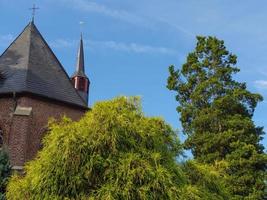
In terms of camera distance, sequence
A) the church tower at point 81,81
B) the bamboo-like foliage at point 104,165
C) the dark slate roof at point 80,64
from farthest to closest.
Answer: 1. the dark slate roof at point 80,64
2. the church tower at point 81,81
3. the bamboo-like foliage at point 104,165

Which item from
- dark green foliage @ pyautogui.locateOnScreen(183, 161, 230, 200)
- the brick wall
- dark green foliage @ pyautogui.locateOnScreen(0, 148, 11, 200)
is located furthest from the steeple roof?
dark green foliage @ pyautogui.locateOnScreen(183, 161, 230, 200)

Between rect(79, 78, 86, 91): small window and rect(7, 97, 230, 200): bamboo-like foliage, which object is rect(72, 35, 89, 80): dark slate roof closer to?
rect(79, 78, 86, 91): small window

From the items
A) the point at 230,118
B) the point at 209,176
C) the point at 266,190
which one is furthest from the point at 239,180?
the point at 209,176

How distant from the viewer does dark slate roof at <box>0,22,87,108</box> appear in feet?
59.8

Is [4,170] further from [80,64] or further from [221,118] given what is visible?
[80,64]

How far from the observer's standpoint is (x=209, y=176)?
12086mm

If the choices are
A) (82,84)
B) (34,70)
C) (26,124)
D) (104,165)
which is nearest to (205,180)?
(104,165)

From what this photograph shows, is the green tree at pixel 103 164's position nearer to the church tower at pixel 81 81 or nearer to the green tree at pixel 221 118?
the green tree at pixel 221 118

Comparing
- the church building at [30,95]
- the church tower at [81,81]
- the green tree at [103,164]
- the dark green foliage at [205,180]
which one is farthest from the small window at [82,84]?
the green tree at [103,164]

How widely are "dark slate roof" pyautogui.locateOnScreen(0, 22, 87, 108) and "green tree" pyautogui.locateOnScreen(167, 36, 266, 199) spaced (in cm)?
542

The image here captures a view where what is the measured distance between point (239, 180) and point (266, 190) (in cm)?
148

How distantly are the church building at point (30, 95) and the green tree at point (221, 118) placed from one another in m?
5.40

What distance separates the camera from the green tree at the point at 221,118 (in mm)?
19266

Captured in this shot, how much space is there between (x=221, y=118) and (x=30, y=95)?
898 centimetres
